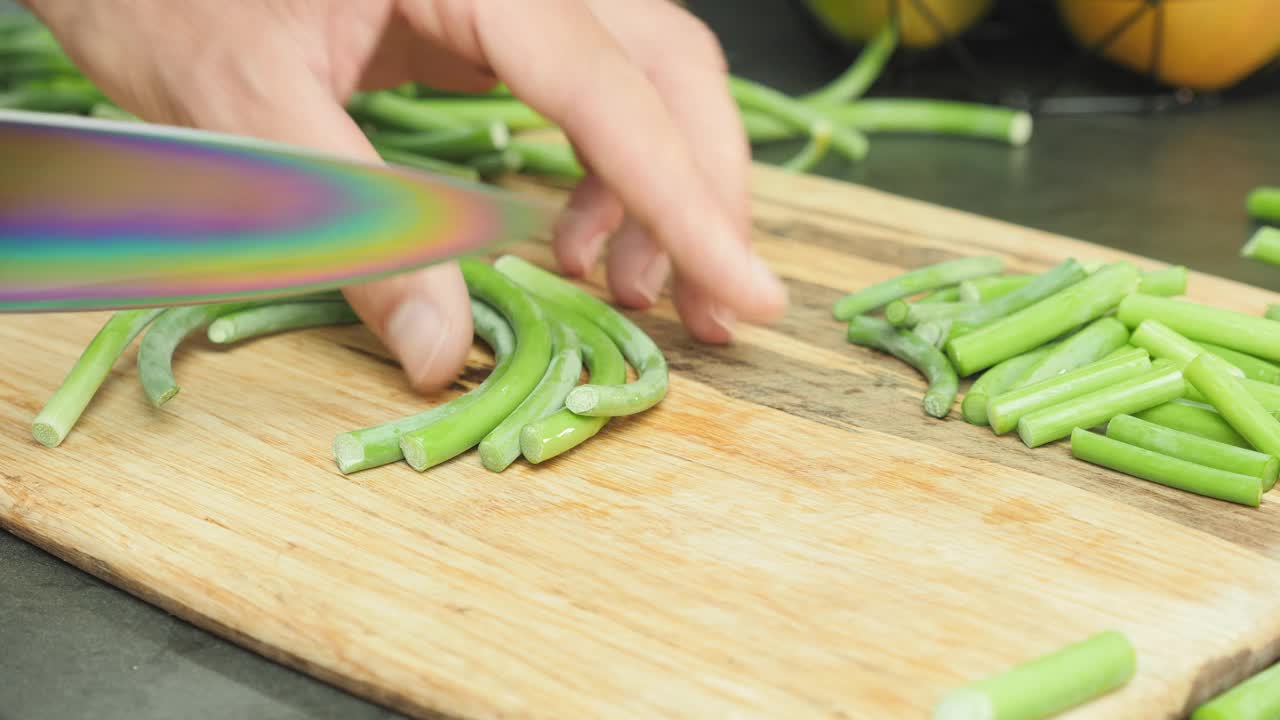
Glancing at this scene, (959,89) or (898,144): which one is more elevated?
(959,89)

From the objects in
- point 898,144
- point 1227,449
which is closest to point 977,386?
point 1227,449

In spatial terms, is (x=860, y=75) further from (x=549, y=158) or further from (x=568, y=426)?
(x=568, y=426)

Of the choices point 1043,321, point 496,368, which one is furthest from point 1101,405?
point 496,368

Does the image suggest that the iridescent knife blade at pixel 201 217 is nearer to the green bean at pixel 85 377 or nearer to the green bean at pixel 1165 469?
the green bean at pixel 85 377

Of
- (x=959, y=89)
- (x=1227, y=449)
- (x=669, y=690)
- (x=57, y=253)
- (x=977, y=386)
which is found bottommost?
(x=57, y=253)

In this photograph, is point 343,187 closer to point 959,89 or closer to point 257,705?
point 257,705

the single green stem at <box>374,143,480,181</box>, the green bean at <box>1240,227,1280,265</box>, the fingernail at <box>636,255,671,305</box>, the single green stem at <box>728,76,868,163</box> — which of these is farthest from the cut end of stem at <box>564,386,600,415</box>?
the single green stem at <box>728,76,868,163</box>
